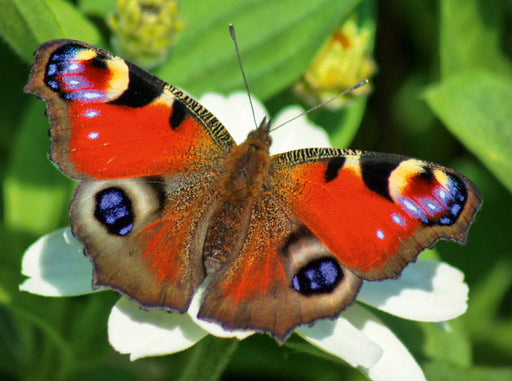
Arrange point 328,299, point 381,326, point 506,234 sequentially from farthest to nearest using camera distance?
point 506,234 → point 381,326 → point 328,299

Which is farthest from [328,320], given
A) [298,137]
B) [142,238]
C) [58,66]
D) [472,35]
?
[472,35]

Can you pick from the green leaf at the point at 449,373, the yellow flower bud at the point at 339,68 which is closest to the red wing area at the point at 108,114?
the yellow flower bud at the point at 339,68

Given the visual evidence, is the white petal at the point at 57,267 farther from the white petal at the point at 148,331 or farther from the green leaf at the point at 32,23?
the green leaf at the point at 32,23

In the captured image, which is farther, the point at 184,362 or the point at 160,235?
the point at 184,362

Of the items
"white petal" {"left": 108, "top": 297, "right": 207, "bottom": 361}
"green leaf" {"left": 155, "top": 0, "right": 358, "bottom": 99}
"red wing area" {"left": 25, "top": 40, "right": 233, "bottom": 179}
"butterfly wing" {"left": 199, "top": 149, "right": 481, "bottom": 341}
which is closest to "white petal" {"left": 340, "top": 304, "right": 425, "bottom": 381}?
"butterfly wing" {"left": 199, "top": 149, "right": 481, "bottom": 341}

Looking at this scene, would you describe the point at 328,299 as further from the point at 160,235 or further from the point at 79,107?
the point at 79,107

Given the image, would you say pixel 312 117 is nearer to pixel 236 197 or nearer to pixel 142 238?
pixel 236 197

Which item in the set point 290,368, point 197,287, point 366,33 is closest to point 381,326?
point 197,287
